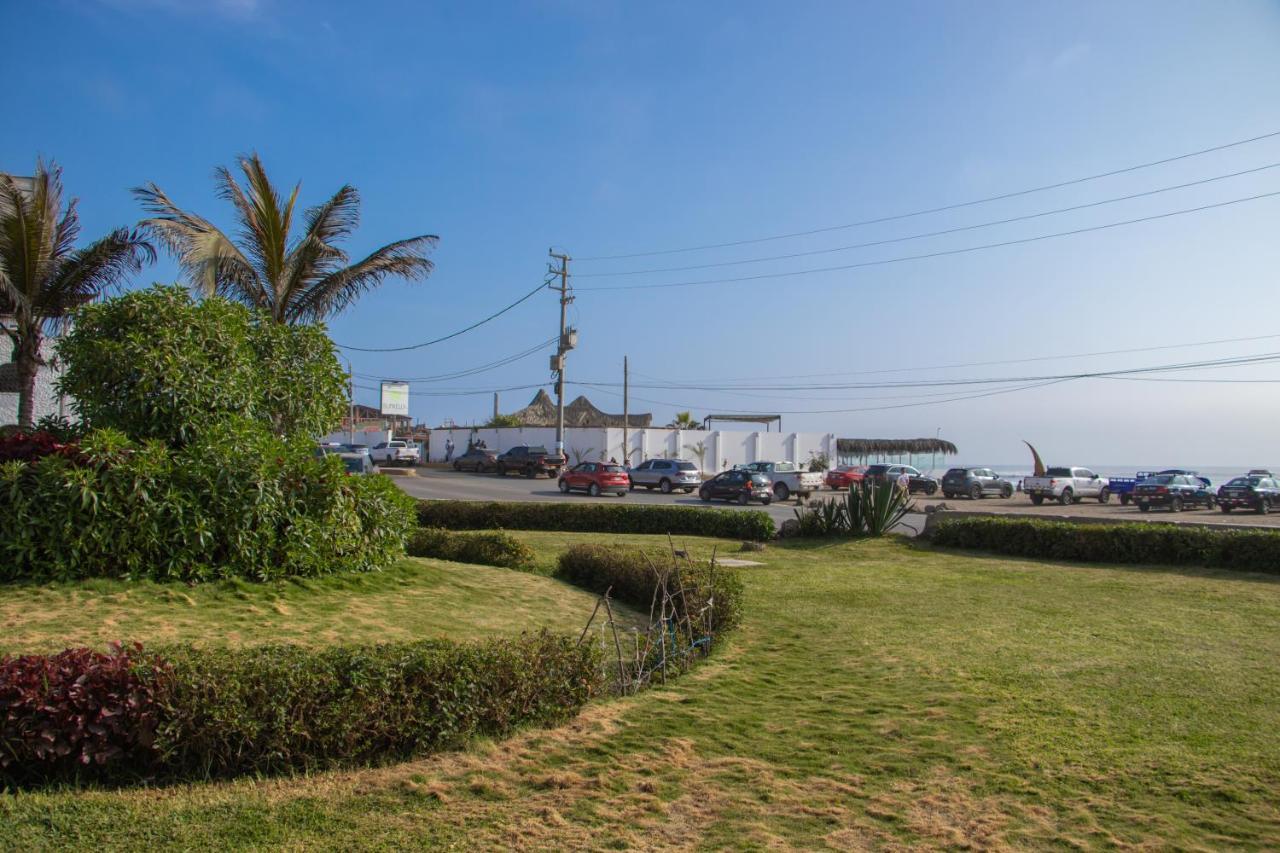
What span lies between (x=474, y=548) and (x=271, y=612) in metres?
5.74

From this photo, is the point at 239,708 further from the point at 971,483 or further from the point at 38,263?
the point at 971,483

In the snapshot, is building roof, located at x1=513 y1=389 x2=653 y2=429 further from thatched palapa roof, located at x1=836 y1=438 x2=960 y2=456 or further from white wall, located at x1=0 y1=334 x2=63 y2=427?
white wall, located at x1=0 y1=334 x2=63 y2=427

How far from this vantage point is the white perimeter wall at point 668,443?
54.9 meters

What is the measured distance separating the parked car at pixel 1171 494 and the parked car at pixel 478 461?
31.8m

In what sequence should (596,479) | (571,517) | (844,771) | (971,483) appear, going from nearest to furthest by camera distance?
1. (844,771)
2. (571,517)
3. (596,479)
4. (971,483)

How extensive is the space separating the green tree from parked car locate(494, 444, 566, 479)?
120 feet

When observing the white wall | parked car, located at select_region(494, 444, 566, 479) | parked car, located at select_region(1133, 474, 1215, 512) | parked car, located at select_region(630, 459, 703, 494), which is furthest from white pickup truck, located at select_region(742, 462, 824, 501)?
the white wall

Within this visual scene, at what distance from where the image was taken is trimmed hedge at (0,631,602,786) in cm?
475

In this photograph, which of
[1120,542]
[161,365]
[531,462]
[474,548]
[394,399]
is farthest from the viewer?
[394,399]

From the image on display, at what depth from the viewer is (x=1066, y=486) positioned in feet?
141

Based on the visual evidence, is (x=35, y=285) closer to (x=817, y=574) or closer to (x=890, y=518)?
(x=817, y=574)

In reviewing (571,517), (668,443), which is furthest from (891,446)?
(571,517)

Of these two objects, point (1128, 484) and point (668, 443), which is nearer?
point (1128, 484)

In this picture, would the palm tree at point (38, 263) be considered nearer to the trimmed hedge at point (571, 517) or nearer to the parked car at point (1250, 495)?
the trimmed hedge at point (571, 517)
